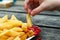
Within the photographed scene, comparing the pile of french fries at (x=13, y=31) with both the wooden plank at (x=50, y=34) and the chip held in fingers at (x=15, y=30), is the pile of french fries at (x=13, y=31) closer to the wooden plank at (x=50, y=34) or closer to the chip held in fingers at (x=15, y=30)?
the chip held in fingers at (x=15, y=30)

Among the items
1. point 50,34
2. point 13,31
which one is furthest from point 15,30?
point 50,34

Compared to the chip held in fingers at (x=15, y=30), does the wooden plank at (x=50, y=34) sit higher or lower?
lower

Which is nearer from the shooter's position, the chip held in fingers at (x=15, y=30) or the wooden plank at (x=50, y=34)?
the chip held in fingers at (x=15, y=30)

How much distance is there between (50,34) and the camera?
1.08 metres

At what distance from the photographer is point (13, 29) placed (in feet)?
3.14

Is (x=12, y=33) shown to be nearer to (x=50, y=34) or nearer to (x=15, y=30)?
(x=15, y=30)

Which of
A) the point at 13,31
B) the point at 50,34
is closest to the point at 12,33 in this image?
Answer: the point at 13,31

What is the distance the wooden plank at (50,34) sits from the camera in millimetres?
1025

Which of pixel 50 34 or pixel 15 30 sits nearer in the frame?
pixel 15 30

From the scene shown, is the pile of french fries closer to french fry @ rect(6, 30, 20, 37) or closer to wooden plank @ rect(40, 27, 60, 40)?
french fry @ rect(6, 30, 20, 37)

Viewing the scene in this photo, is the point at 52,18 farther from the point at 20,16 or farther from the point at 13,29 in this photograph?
the point at 13,29

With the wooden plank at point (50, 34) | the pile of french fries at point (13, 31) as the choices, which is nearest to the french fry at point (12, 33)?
the pile of french fries at point (13, 31)

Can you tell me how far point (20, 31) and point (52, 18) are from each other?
20.9 inches

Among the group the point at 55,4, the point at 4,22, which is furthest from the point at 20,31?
the point at 55,4
